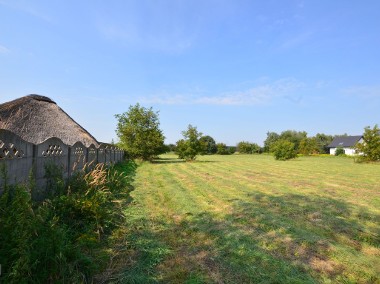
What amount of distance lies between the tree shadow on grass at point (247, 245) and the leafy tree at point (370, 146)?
3180cm

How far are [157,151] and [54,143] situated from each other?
2325 centimetres

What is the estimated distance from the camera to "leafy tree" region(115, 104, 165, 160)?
2883cm

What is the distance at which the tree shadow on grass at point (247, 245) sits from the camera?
3.56 m

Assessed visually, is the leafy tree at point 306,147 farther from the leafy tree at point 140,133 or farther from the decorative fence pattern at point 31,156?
the decorative fence pattern at point 31,156

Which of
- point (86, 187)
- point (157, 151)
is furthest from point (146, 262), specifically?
point (157, 151)

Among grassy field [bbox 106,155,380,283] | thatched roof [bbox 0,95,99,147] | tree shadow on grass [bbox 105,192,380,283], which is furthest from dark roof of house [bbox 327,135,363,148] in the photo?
tree shadow on grass [bbox 105,192,380,283]

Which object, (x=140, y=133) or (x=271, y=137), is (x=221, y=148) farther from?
(x=140, y=133)

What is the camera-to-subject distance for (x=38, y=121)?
12.8 metres

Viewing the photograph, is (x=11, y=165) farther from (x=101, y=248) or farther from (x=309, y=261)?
(x=309, y=261)

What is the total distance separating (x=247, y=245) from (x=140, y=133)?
84.0 feet

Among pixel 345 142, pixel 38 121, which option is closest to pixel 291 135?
pixel 345 142

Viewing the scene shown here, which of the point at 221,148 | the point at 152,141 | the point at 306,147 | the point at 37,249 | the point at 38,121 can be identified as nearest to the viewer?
the point at 37,249

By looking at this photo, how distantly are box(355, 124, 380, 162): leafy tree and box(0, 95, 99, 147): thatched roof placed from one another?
111 feet

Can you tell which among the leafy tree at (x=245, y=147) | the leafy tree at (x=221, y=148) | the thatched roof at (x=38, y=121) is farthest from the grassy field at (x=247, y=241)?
the leafy tree at (x=245, y=147)
